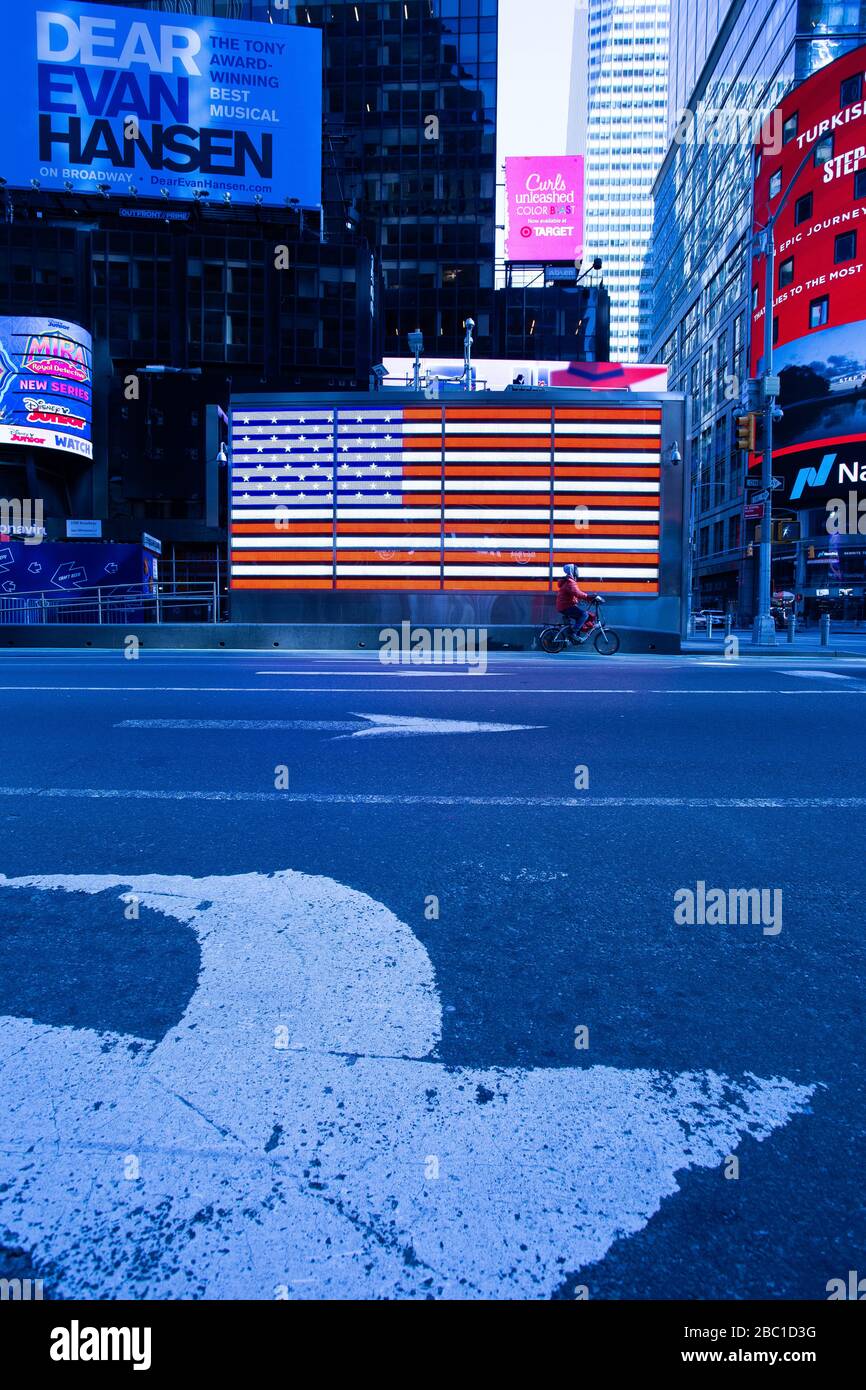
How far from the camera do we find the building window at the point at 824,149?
1871 inches

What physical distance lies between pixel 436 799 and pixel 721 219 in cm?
7853

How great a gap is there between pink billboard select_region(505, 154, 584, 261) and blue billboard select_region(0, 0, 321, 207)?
Answer: 2535 centimetres

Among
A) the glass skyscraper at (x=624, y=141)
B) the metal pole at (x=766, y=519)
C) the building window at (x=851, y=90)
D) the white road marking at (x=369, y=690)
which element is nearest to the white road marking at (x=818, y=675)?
the white road marking at (x=369, y=690)

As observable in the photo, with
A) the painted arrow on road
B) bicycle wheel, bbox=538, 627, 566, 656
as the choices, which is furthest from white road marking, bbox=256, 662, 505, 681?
bicycle wheel, bbox=538, 627, 566, 656

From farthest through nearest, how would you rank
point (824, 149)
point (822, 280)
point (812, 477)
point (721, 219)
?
point (721, 219)
point (812, 477)
point (822, 280)
point (824, 149)

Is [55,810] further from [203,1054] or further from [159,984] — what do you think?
[203,1054]

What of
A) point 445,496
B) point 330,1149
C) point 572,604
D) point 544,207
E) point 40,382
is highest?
point 544,207

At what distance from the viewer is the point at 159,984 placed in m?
2.24

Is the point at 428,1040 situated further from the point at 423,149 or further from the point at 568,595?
the point at 423,149

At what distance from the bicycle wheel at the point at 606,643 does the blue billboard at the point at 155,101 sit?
4144 cm

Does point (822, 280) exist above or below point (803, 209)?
below

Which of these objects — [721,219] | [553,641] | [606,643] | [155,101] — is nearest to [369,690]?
[553,641]

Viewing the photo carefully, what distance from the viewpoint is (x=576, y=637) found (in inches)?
648
